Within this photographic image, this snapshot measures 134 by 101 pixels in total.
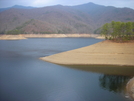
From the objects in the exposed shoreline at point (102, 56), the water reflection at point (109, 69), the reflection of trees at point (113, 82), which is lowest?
the reflection of trees at point (113, 82)

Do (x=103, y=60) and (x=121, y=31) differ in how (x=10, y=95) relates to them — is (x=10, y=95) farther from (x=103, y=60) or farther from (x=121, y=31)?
(x=121, y=31)

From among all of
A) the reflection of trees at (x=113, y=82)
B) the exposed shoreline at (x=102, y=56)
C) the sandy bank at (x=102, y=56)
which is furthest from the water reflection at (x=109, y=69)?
the reflection of trees at (x=113, y=82)

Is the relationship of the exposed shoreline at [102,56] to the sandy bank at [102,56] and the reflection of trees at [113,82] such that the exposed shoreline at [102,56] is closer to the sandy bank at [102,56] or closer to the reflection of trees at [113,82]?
the sandy bank at [102,56]

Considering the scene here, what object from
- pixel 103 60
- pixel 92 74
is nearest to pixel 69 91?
pixel 92 74

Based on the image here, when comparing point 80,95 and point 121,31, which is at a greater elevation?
point 121,31

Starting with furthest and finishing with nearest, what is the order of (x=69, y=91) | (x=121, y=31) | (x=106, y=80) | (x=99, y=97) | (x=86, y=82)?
(x=121, y=31) < (x=106, y=80) < (x=86, y=82) < (x=69, y=91) < (x=99, y=97)

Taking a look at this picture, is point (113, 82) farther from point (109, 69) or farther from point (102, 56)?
point (102, 56)
